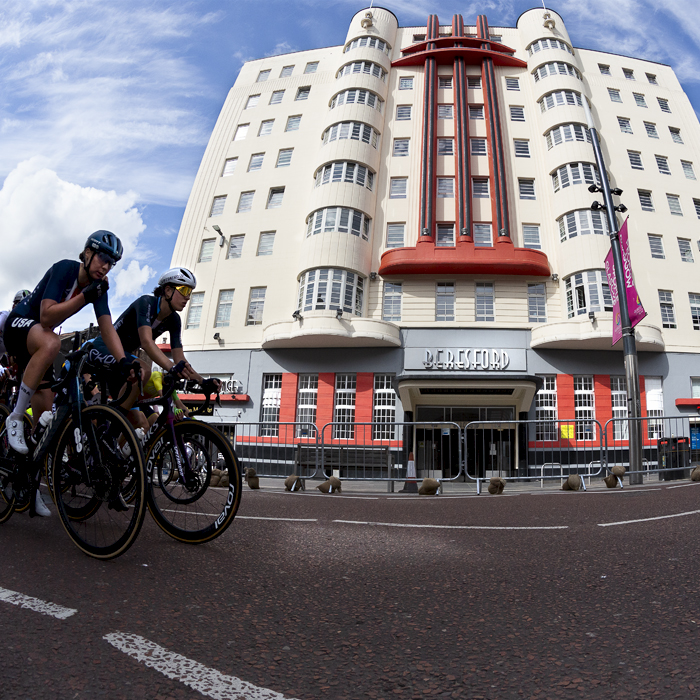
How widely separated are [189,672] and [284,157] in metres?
27.4

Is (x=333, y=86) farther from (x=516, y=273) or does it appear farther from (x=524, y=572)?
(x=524, y=572)

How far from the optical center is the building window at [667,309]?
70.9 feet

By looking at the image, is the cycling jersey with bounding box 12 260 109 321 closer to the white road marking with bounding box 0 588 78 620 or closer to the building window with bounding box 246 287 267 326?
the white road marking with bounding box 0 588 78 620

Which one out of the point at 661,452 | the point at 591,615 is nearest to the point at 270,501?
the point at 591,615

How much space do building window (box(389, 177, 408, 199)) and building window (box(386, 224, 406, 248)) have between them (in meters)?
1.62

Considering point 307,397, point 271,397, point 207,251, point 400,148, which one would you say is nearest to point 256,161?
point 207,251

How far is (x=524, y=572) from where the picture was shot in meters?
2.85

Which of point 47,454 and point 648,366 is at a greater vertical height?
point 648,366

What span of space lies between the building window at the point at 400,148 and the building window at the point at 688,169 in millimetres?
14422

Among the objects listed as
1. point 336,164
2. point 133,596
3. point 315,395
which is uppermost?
point 336,164

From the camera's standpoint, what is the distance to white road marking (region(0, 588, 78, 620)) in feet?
6.66

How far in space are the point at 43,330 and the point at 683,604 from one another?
3.94 m

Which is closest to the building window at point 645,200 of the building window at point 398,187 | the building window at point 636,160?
the building window at point 636,160

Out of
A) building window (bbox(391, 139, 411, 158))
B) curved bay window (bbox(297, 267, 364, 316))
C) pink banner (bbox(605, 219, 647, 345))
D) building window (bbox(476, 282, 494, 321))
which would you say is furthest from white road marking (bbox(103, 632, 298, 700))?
building window (bbox(391, 139, 411, 158))
